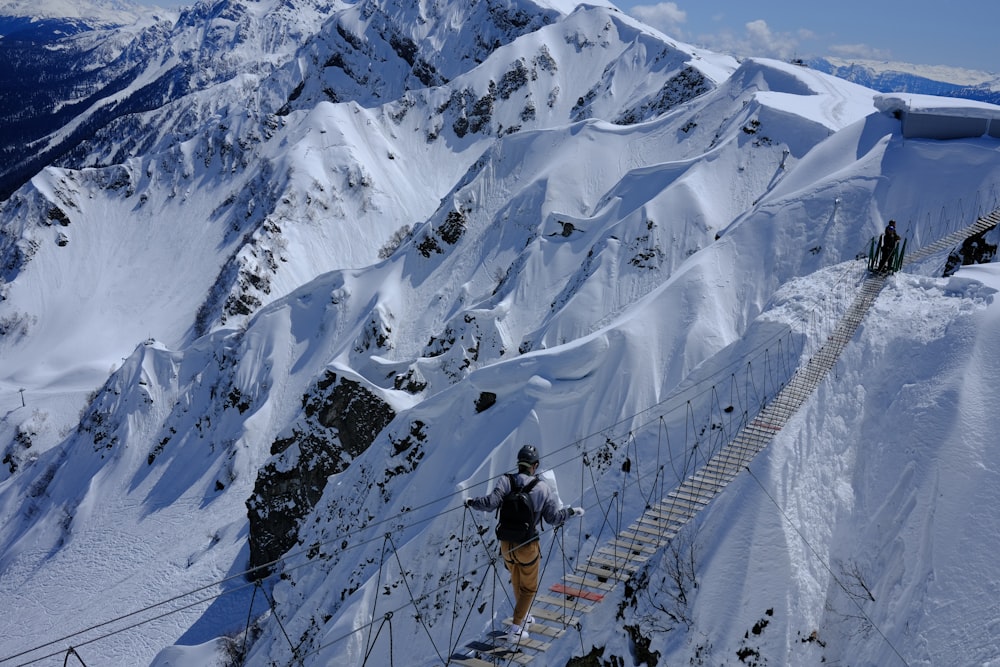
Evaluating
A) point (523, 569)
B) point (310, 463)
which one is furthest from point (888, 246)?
point (310, 463)

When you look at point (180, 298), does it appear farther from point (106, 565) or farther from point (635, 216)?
point (635, 216)

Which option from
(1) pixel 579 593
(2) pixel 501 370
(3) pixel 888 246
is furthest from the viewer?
(2) pixel 501 370

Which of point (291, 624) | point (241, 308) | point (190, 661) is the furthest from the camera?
point (241, 308)

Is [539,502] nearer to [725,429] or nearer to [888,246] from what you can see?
[725,429]

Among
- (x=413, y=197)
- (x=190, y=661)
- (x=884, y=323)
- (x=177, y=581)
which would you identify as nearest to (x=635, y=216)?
(x=884, y=323)

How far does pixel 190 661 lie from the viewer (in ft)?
103

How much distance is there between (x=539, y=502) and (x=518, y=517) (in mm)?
380

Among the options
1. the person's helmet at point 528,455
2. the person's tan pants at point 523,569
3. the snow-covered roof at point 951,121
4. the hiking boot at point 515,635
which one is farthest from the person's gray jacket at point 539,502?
the snow-covered roof at point 951,121

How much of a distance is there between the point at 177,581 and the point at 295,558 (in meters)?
19.9

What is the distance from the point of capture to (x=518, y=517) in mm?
9055

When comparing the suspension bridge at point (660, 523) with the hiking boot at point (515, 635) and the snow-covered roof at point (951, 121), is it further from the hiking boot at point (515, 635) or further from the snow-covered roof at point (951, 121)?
the snow-covered roof at point (951, 121)

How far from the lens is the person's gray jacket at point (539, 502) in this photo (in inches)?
361

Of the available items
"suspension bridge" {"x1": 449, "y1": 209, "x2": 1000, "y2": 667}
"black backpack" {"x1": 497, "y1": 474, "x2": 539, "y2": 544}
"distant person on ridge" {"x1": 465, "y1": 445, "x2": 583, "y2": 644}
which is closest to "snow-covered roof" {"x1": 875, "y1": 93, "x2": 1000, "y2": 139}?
"suspension bridge" {"x1": 449, "y1": 209, "x2": 1000, "y2": 667}

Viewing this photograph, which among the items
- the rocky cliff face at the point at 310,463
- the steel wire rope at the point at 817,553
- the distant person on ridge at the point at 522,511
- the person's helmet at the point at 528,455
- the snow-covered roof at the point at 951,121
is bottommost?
the rocky cliff face at the point at 310,463
